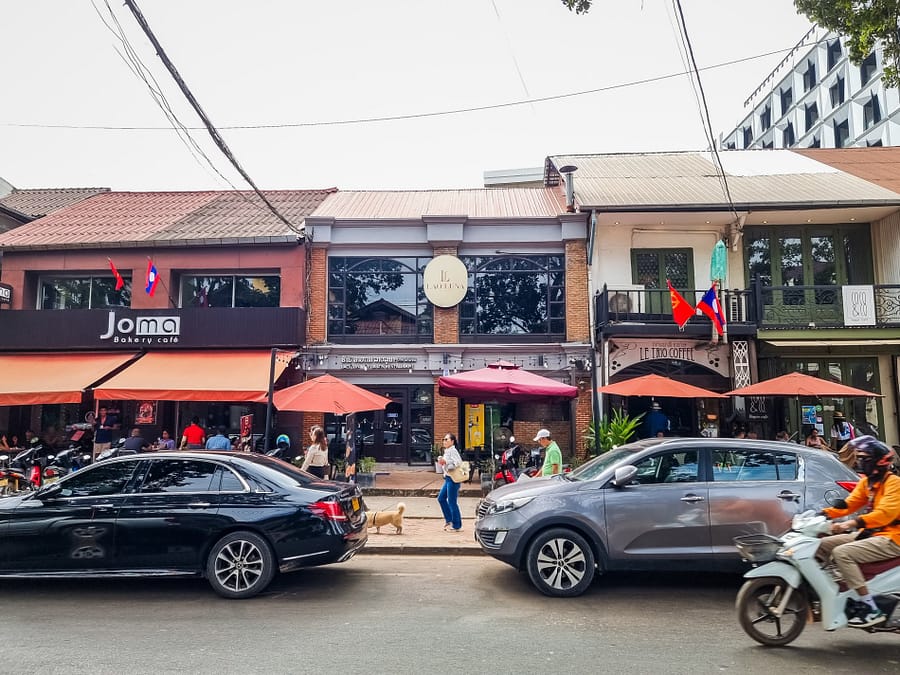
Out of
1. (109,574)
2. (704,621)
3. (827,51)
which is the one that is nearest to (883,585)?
(704,621)

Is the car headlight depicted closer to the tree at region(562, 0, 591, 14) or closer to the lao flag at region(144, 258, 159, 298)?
the tree at region(562, 0, 591, 14)

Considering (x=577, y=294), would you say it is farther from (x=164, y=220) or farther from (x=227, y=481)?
(x=164, y=220)

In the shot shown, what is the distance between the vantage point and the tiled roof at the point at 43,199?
68.2 ft

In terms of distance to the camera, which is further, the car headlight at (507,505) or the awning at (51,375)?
the awning at (51,375)

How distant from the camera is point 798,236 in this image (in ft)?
55.4

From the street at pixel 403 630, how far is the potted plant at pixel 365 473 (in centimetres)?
619

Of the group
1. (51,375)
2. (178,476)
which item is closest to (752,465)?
(178,476)

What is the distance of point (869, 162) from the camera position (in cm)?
1911

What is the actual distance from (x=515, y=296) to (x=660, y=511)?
35.3ft

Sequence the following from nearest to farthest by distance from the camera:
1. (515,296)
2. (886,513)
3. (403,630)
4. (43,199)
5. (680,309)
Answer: (886,513)
(403,630)
(680,309)
(515,296)
(43,199)

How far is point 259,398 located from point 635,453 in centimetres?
923

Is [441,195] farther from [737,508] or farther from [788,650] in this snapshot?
[788,650]

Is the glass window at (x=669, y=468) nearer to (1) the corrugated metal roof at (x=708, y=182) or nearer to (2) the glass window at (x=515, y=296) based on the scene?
(2) the glass window at (x=515, y=296)

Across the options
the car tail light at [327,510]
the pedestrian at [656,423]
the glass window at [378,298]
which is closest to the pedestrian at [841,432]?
the pedestrian at [656,423]
